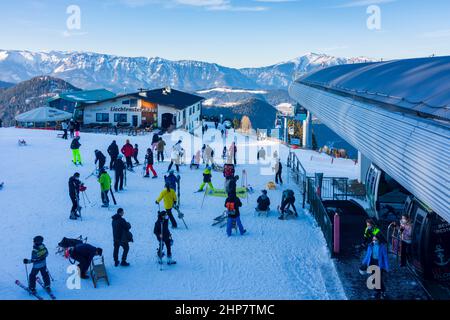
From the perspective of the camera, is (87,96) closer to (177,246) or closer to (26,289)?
Result: (177,246)

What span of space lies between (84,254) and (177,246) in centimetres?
303

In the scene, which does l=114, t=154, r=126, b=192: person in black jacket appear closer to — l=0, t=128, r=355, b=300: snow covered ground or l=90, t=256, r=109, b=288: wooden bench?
l=0, t=128, r=355, b=300: snow covered ground

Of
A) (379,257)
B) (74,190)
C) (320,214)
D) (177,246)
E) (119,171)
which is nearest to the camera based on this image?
(379,257)

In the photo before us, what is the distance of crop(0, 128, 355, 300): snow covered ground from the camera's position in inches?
396

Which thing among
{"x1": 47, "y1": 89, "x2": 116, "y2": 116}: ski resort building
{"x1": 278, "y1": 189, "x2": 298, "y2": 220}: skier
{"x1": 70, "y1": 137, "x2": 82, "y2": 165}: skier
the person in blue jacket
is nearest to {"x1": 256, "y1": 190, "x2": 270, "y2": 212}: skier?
{"x1": 278, "y1": 189, "x2": 298, "y2": 220}: skier

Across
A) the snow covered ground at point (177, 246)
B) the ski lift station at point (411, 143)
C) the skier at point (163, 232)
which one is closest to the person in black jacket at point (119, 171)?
the snow covered ground at point (177, 246)

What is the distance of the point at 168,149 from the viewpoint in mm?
29328

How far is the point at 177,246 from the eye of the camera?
41.4 ft

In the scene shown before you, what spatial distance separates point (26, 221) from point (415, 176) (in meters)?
10.6

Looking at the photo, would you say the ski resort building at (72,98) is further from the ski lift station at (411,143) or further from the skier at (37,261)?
the skier at (37,261)

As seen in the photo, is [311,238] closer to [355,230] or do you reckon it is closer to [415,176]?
[355,230]

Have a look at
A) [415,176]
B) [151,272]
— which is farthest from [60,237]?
[415,176]

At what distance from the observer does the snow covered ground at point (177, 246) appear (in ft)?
33.0

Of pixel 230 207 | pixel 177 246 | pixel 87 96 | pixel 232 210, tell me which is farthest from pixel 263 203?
pixel 87 96
